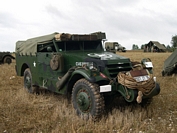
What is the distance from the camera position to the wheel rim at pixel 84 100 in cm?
473

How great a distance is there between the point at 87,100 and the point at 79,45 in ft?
6.85

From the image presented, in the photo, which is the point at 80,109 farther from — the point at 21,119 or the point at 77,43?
the point at 77,43

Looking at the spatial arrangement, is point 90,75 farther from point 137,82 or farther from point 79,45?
point 79,45

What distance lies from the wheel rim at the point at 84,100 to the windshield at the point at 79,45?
65.6 inches

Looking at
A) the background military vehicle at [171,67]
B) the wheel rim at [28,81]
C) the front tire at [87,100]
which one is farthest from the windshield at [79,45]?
the background military vehicle at [171,67]

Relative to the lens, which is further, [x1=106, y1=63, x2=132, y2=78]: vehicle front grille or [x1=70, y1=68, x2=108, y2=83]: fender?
[x1=106, y1=63, x2=132, y2=78]: vehicle front grille

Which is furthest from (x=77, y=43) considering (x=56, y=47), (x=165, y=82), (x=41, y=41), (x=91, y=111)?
(x=165, y=82)

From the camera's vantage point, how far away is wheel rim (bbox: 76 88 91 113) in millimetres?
4730

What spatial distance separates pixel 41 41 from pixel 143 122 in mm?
3884

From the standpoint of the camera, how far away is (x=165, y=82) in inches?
337

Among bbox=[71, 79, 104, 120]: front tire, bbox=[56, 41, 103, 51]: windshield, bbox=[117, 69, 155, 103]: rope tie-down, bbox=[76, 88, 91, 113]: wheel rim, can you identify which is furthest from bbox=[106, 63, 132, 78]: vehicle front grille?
bbox=[56, 41, 103, 51]: windshield

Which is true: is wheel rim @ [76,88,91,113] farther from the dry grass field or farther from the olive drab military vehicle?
the dry grass field

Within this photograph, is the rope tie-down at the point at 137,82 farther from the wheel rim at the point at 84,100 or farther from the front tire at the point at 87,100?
the wheel rim at the point at 84,100

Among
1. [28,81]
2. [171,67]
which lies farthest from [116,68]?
[171,67]
